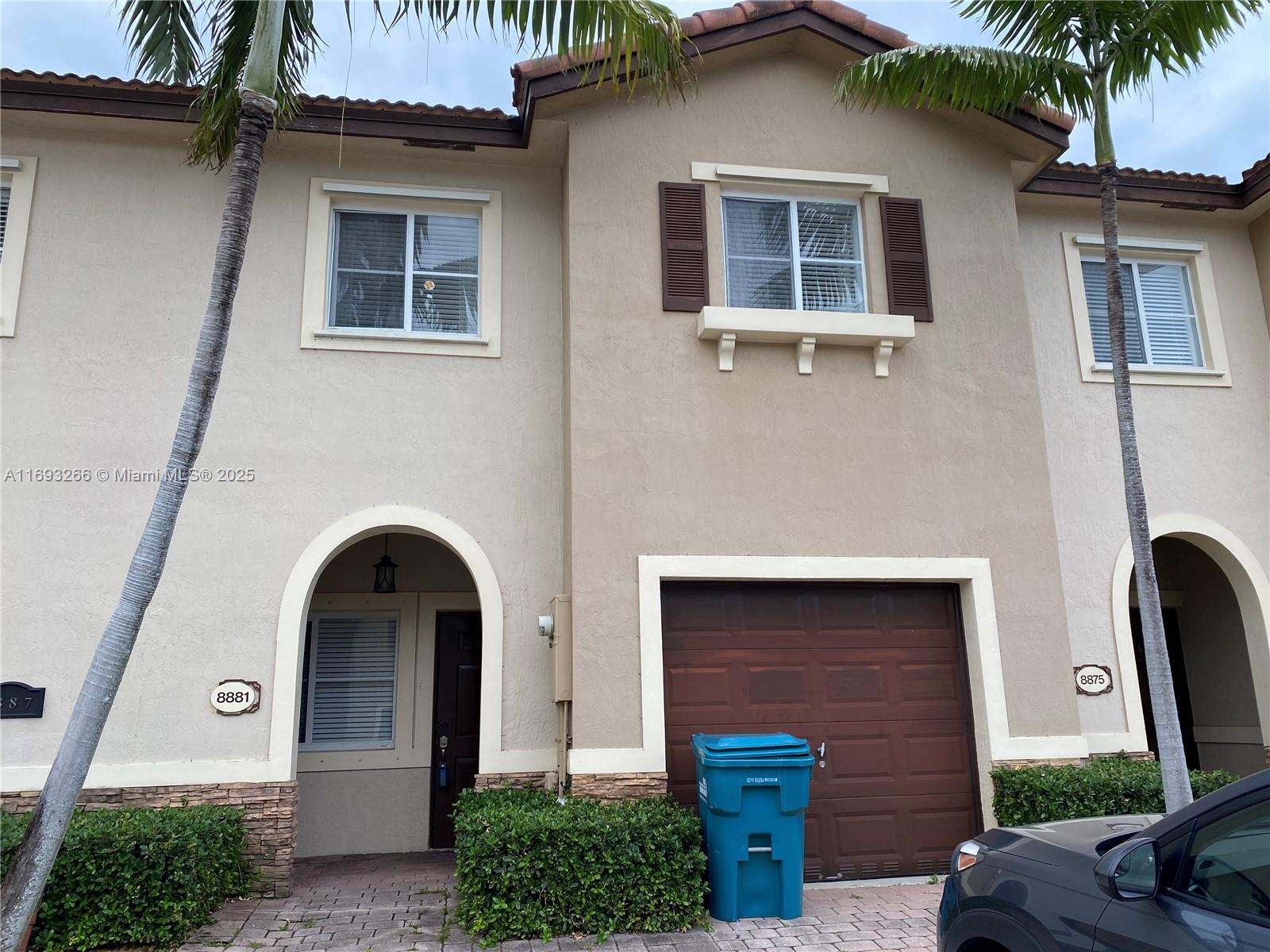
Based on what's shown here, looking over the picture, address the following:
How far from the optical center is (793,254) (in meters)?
9.04

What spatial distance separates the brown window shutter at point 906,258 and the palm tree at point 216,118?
8.39 feet

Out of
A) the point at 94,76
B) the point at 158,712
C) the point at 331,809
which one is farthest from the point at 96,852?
the point at 94,76

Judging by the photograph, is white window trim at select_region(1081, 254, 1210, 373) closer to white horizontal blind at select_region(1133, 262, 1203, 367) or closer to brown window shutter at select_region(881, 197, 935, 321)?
white horizontal blind at select_region(1133, 262, 1203, 367)

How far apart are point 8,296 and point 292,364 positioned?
8.10 feet

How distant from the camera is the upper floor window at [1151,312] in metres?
10.3

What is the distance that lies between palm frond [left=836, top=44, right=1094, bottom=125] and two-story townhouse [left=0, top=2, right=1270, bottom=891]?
1163 millimetres

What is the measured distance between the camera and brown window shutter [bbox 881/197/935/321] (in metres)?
8.86

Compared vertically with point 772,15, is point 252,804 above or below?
below

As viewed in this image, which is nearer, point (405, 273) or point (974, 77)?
point (974, 77)

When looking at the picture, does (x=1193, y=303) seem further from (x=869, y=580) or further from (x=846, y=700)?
(x=846, y=700)

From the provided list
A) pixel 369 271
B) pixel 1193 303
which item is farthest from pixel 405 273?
pixel 1193 303

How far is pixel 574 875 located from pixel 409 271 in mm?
5642

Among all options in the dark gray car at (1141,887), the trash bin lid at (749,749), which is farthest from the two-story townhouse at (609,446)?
the dark gray car at (1141,887)

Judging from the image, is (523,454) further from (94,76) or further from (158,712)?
(94,76)
